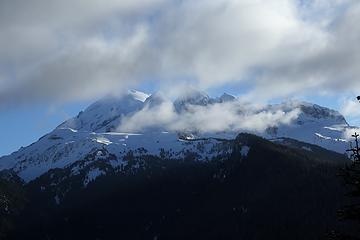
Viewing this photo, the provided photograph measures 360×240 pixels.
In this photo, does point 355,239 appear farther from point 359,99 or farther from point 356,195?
point 359,99

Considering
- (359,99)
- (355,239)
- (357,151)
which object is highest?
(359,99)

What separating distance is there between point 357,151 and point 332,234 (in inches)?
116

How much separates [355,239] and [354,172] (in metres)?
2.22

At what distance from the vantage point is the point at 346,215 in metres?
22.6

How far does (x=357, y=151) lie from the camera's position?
23375mm

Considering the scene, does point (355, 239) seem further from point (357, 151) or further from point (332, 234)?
point (357, 151)

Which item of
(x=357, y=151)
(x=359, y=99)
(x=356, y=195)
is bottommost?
(x=356, y=195)

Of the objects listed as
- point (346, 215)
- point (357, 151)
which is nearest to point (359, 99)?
point (357, 151)

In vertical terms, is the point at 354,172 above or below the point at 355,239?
above

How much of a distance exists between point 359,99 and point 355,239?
15.1 feet

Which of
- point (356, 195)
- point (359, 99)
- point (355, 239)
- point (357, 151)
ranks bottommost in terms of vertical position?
point (355, 239)

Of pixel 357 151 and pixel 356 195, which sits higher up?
pixel 357 151

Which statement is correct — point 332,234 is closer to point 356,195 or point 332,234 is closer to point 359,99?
point 356,195

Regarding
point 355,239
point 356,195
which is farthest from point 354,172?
point 355,239
